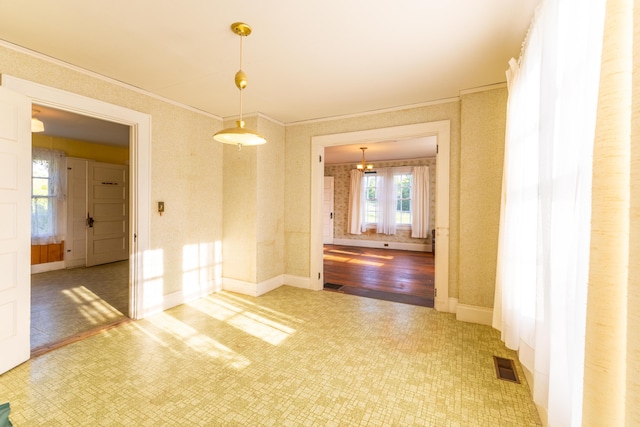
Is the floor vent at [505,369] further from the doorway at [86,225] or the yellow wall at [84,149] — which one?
the yellow wall at [84,149]

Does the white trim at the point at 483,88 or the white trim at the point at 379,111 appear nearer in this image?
the white trim at the point at 483,88

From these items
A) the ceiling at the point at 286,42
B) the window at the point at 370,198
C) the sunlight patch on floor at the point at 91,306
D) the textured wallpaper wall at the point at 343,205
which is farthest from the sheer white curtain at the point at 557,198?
the window at the point at 370,198

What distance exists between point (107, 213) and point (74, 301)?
317cm

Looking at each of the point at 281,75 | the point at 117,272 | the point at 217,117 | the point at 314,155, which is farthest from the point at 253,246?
the point at 117,272

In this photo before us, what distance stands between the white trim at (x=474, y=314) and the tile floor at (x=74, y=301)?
391 cm

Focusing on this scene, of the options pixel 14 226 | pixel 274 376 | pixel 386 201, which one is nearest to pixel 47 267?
pixel 14 226

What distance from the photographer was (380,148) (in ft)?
22.0

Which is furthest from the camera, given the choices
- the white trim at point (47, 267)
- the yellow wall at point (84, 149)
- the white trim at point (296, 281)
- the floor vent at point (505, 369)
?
the yellow wall at point (84, 149)

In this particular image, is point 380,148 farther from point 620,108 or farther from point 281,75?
point 620,108

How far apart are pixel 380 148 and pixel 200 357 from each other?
18.7 feet

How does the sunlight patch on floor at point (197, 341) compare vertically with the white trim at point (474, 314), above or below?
below

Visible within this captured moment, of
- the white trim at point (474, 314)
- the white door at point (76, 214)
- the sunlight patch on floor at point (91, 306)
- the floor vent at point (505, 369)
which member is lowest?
the sunlight patch on floor at point (91, 306)

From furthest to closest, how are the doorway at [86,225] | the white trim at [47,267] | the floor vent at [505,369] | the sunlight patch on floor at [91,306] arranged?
1. the white trim at [47,267]
2. the doorway at [86,225]
3. the sunlight patch on floor at [91,306]
4. the floor vent at [505,369]

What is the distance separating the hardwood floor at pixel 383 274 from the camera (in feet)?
13.8
